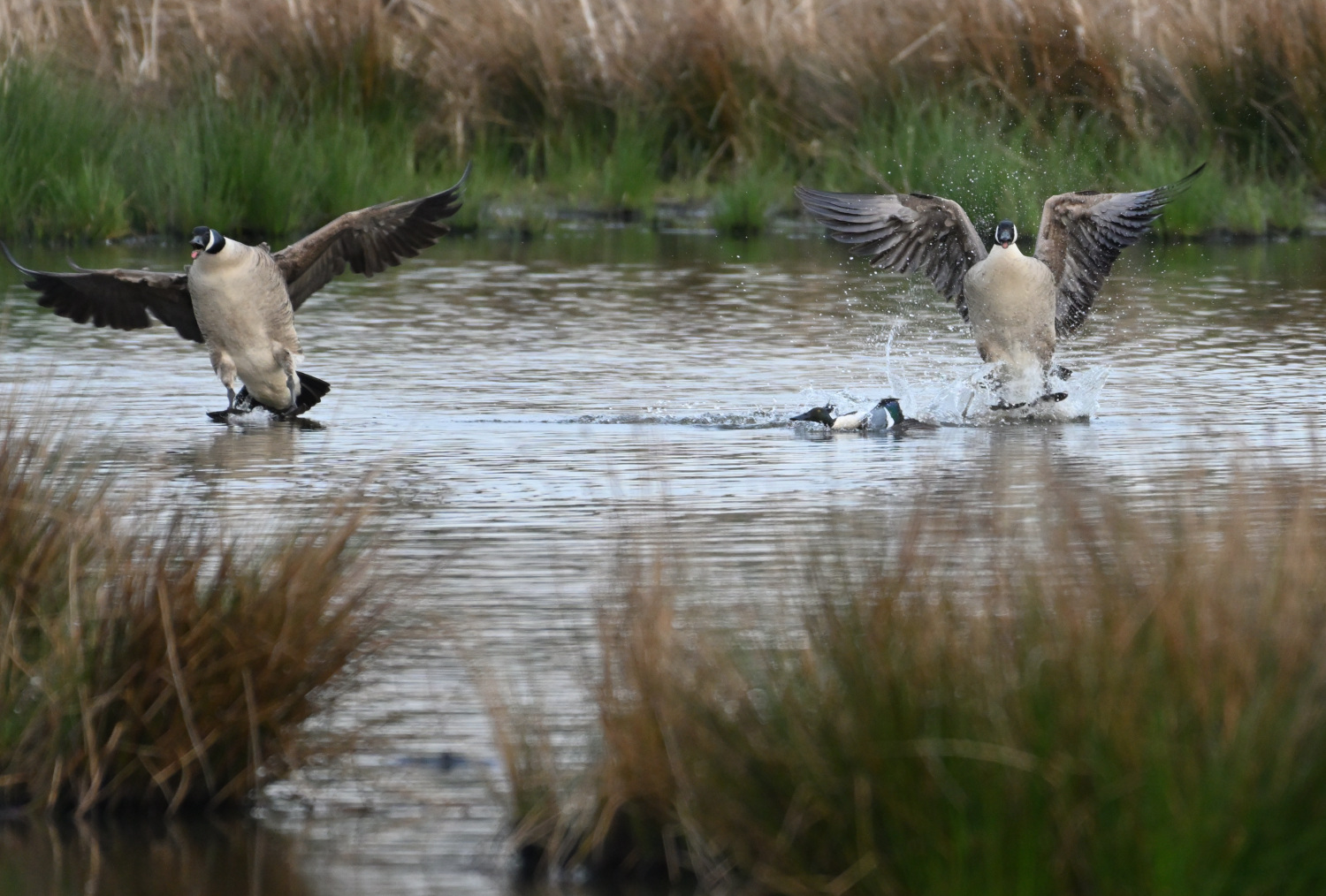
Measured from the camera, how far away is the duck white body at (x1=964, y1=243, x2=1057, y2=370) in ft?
37.4

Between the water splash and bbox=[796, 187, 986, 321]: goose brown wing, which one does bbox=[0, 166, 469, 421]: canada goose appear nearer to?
bbox=[796, 187, 986, 321]: goose brown wing

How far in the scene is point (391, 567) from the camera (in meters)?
7.03

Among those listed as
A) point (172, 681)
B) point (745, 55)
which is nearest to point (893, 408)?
point (172, 681)

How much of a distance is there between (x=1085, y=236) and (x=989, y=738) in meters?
8.34

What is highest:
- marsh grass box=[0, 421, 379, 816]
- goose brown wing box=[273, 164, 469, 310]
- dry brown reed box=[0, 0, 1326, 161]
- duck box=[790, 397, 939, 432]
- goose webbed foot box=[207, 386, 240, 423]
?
dry brown reed box=[0, 0, 1326, 161]

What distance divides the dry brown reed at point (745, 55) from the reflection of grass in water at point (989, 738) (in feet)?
55.5

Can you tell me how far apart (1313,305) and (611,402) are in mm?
5521

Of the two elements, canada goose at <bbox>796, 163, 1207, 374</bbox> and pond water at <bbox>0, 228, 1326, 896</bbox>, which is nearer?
pond water at <bbox>0, 228, 1326, 896</bbox>

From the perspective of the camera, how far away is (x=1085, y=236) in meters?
12.0

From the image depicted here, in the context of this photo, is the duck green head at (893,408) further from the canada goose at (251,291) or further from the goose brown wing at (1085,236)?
the canada goose at (251,291)

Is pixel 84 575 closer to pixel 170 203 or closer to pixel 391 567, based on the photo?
pixel 391 567

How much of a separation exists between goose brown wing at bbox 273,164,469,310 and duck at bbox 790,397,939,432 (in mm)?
2387

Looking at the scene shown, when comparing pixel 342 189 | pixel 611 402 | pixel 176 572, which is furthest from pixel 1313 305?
pixel 176 572

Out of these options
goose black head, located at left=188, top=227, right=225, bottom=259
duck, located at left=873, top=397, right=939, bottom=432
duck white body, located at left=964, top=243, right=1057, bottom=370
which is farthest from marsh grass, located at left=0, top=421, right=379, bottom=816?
duck white body, located at left=964, top=243, right=1057, bottom=370
